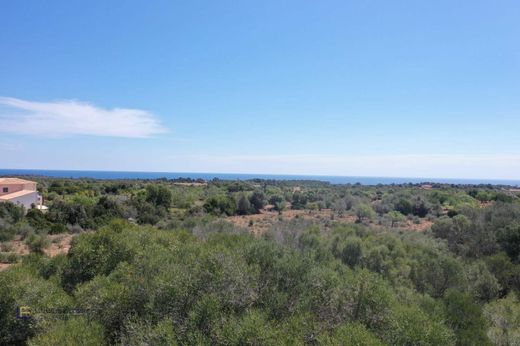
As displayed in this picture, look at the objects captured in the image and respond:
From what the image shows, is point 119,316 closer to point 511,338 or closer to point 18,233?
point 511,338

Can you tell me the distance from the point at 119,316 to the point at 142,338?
3177mm

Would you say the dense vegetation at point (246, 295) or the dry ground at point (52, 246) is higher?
the dense vegetation at point (246, 295)

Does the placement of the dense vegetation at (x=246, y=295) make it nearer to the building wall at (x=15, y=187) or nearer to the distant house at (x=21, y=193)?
the distant house at (x=21, y=193)

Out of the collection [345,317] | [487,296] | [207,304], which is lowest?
[487,296]

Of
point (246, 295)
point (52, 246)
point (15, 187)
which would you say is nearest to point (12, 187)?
point (15, 187)

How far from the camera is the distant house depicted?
1927 inches

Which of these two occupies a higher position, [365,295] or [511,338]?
[365,295]

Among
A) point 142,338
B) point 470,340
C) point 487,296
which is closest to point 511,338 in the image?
point 470,340

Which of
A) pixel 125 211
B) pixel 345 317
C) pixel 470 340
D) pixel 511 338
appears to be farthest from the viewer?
pixel 125 211

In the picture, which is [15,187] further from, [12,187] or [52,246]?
[52,246]

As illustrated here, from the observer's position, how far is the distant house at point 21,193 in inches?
1927

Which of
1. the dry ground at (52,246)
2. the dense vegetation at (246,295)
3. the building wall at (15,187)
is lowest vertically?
the dry ground at (52,246)

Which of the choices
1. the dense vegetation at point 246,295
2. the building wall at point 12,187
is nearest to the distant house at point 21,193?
the building wall at point 12,187

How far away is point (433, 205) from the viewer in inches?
2329
